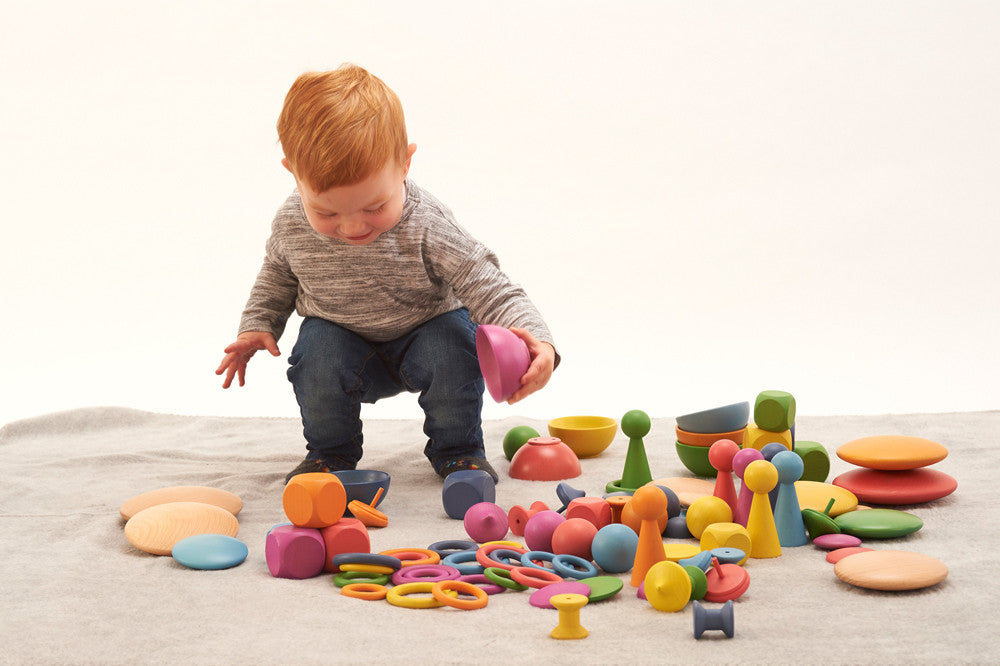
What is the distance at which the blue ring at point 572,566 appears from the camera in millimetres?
1002

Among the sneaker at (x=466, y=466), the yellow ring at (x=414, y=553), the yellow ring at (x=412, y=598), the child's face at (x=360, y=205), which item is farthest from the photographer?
the sneaker at (x=466, y=466)

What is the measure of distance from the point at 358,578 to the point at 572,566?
0.71 ft

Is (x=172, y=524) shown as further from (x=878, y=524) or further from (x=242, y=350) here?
(x=878, y=524)

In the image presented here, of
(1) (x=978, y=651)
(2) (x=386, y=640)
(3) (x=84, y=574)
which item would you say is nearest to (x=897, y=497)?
(1) (x=978, y=651)

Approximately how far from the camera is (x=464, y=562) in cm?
106

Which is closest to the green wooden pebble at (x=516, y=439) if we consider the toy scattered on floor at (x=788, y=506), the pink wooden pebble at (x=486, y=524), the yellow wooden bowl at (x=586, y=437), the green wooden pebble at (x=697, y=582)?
the yellow wooden bowl at (x=586, y=437)

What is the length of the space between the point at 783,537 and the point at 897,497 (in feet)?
0.71

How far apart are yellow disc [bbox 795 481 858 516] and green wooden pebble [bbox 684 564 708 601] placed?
28cm

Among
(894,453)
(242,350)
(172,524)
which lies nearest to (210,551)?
(172,524)

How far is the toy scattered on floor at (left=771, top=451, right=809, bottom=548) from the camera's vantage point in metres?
1.11

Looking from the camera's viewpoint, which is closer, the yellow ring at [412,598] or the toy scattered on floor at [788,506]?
the yellow ring at [412,598]

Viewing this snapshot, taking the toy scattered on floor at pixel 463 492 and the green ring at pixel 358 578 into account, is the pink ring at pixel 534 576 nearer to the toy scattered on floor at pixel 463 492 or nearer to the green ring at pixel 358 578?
the green ring at pixel 358 578

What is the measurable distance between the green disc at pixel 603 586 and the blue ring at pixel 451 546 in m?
0.18

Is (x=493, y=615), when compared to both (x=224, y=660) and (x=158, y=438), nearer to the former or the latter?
(x=224, y=660)
